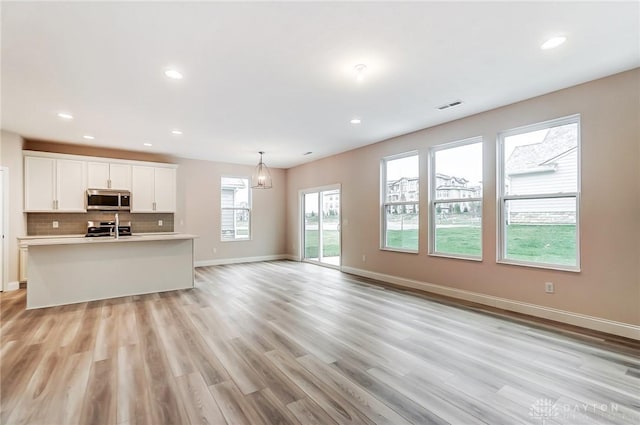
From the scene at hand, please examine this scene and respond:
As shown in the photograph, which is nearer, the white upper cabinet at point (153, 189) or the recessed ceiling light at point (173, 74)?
the recessed ceiling light at point (173, 74)

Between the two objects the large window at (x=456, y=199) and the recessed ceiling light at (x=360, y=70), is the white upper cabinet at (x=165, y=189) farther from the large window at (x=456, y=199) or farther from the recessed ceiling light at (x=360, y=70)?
the large window at (x=456, y=199)

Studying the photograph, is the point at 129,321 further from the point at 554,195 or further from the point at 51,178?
the point at 554,195

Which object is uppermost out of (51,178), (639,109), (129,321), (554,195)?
(639,109)

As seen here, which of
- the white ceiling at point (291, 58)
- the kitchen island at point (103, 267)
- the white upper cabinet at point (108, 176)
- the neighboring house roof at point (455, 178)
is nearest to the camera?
the white ceiling at point (291, 58)

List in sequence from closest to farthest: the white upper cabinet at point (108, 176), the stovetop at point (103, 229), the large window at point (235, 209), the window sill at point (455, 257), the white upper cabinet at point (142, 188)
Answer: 1. the window sill at point (455, 257)
2. the stovetop at point (103, 229)
3. the white upper cabinet at point (108, 176)
4. the white upper cabinet at point (142, 188)
5. the large window at point (235, 209)

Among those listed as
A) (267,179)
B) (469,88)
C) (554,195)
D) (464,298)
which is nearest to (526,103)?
(469,88)

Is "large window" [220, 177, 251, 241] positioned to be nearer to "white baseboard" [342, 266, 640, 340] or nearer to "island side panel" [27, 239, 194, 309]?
"island side panel" [27, 239, 194, 309]

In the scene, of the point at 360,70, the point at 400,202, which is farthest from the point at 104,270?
the point at 400,202

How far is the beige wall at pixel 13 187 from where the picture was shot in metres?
5.06

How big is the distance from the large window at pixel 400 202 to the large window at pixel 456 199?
35cm

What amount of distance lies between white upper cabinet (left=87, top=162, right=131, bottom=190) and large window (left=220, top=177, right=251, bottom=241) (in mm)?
2222

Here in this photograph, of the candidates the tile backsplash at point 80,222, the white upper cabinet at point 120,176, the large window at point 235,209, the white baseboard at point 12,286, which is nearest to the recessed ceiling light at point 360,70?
the white upper cabinet at point 120,176

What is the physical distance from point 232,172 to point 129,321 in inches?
201

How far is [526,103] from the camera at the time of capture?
3.85 m
